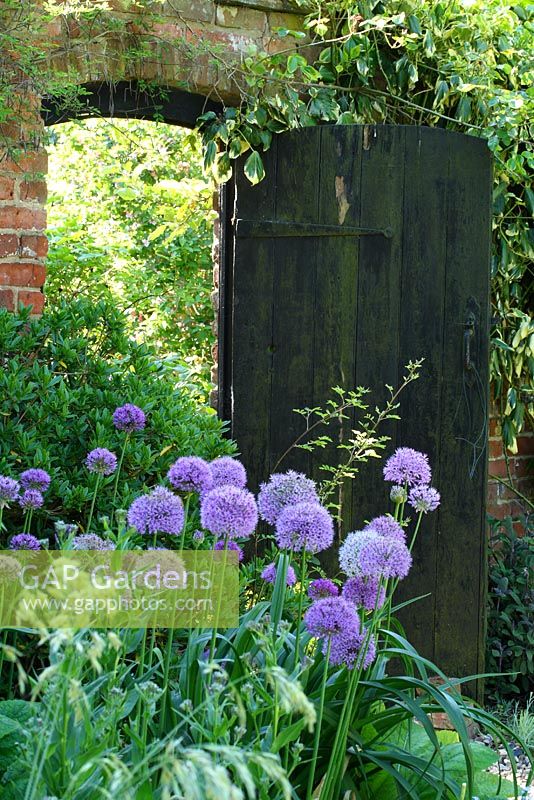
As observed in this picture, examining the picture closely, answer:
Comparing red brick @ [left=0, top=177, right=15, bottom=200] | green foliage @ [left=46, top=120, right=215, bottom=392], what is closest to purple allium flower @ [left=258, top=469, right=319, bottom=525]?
red brick @ [left=0, top=177, right=15, bottom=200]

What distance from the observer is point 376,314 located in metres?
3.75

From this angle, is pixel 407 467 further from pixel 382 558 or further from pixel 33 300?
pixel 33 300

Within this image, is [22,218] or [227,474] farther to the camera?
[22,218]

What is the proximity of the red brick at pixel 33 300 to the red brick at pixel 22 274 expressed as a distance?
0.11 ft

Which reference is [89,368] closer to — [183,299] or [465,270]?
[465,270]

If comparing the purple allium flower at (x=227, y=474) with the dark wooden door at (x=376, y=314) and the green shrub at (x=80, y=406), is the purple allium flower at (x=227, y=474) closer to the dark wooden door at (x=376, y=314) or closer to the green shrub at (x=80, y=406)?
the green shrub at (x=80, y=406)

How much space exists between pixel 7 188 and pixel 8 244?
181 millimetres

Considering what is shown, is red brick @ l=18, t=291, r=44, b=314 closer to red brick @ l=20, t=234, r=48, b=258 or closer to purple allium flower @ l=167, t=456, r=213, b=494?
red brick @ l=20, t=234, r=48, b=258

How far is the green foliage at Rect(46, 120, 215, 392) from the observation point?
5840 millimetres

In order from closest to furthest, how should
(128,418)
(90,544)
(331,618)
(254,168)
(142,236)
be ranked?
(331,618) → (90,544) → (128,418) → (254,168) → (142,236)

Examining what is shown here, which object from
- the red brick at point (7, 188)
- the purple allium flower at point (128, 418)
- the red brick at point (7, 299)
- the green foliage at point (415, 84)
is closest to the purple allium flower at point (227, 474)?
the purple allium flower at point (128, 418)

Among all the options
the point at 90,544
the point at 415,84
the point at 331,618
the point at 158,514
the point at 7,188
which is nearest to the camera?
the point at 331,618

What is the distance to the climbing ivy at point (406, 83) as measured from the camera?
3.67 m

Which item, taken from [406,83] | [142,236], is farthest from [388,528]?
[142,236]
